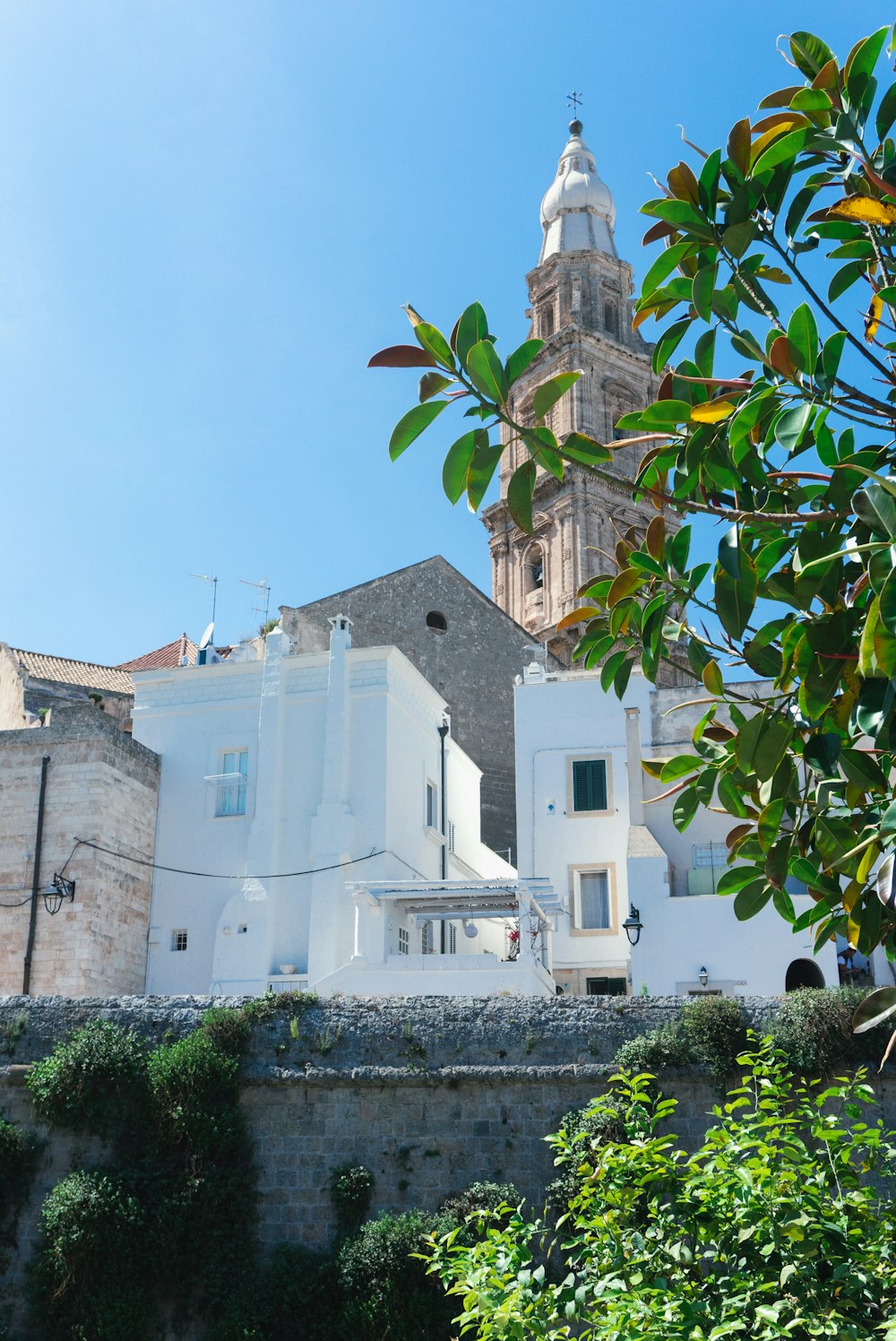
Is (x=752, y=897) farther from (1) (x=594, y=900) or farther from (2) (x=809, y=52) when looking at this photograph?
(1) (x=594, y=900)

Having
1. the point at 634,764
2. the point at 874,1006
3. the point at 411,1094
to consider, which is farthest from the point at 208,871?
the point at 874,1006

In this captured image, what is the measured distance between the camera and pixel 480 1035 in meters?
13.9

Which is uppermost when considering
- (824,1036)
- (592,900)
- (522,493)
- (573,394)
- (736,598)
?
(573,394)

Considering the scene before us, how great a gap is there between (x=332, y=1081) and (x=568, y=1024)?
8.16ft

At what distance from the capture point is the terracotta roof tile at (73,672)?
33.5m

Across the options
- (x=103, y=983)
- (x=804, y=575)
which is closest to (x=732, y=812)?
(x=804, y=575)

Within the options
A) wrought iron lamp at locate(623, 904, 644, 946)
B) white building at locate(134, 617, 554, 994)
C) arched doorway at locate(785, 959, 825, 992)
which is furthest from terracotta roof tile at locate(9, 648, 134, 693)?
arched doorway at locate(785, 959, 825, 992)

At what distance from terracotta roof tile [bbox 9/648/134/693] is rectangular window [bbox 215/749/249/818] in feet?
35.0

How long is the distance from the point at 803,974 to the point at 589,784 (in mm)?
4790

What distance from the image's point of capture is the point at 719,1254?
6.75m

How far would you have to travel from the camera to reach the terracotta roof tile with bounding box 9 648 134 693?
33.5 metres

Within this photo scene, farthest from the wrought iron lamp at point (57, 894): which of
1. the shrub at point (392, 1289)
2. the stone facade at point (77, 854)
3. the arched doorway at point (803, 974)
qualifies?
the arched doorway at point (803, 974)

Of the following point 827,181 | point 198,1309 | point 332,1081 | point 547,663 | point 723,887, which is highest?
point 547,663

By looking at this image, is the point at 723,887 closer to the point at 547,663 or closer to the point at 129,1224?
the point at 129,1224
